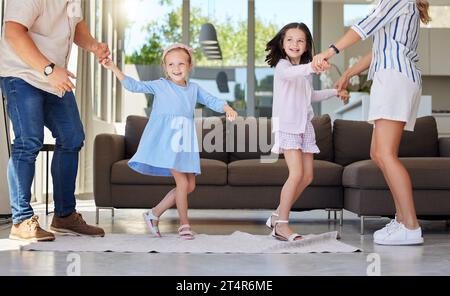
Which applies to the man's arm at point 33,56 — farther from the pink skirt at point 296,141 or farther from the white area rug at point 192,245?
the pink skirt at point 296,141

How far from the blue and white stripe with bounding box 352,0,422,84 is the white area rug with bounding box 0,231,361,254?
818 millimetres

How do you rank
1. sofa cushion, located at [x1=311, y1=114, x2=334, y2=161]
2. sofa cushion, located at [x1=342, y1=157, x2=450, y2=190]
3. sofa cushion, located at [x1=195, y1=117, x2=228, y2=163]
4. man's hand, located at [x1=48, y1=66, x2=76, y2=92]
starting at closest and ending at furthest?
man's hand, located at [x1=48, y1=66, x2=76, y2=92] < sofa cushion, located at [x1=342, y1=157, x2=450, y2=190] < sofa cushion, located at [x1=311, y1=114, x2=334, y2=161] < sofa cushion, located at [x1=195, y1=117, x2=228, y2=163]

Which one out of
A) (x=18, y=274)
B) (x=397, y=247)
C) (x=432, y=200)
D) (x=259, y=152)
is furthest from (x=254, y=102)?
(x=18, y=274)

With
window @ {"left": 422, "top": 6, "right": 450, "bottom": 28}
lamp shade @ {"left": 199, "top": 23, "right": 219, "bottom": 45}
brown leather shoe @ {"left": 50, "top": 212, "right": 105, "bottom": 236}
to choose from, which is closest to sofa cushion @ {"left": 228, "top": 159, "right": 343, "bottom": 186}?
brown leather shoe @ {"left": 50, "top": 212, "right": 105, "bottom": 236}

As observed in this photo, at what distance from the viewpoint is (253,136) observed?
4805 mm

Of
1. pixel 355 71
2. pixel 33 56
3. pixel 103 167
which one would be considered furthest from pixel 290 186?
pixel 103 167

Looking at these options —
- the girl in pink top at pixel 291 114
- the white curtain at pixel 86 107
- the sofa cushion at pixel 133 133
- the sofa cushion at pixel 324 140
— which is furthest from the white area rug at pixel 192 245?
the white curtain at pixel 86 107

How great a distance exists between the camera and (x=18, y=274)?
85.2 inches

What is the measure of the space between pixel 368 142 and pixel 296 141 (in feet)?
5.06

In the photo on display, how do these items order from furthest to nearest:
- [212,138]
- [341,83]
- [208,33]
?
[208,33] → [212,138] → [341,83]

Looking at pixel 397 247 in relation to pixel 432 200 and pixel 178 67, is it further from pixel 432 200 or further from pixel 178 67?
pixel 178 67

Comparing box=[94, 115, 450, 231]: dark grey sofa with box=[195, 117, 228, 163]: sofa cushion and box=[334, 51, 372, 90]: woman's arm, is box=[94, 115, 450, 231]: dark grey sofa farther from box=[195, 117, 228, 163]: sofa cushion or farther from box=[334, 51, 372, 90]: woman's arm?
box=[334, 51, 372, 90]: woman's arm

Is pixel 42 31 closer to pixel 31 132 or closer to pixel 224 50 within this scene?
pixel 31 132

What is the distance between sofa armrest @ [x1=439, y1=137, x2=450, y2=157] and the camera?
4480mm
